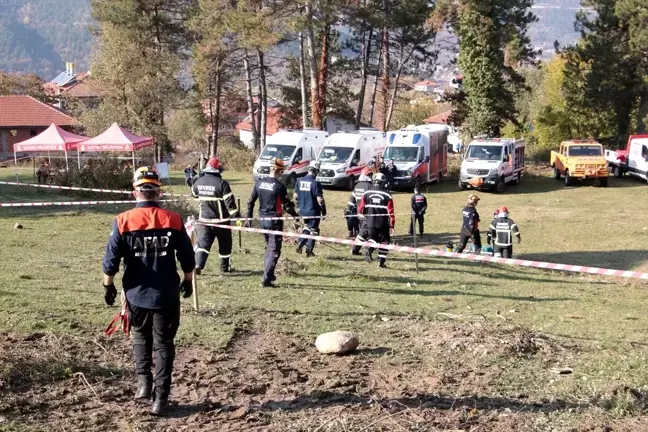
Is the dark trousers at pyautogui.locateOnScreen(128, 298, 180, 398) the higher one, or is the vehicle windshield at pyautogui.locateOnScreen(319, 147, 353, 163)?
the vehicle windshield at pyautogui.locateOnScreen(319, 147, 353, 163)

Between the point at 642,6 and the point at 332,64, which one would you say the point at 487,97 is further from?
the point at 332,64

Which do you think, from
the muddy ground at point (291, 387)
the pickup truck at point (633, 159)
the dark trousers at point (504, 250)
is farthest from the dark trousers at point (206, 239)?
the pickup truck at point (633, 159)

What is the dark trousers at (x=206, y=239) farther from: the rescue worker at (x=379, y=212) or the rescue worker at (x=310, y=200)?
the rescue worker at (x=379, y=212)

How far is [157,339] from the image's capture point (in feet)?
16.4

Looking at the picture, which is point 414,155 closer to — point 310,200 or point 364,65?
point 310,200

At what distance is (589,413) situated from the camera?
4.97 metres

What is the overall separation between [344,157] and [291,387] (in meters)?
25.0

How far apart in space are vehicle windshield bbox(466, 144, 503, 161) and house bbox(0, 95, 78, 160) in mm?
46988

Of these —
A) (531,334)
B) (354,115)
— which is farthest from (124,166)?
(354,115)

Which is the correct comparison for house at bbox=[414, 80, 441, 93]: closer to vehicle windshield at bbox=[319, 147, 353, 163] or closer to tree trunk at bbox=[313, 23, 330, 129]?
tree trunk at bbox=[313, 23, 330, 129]

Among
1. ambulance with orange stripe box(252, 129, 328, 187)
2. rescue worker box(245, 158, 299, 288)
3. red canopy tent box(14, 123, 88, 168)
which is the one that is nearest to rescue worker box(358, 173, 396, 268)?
rescue worker box(245, 158, 299, 288)

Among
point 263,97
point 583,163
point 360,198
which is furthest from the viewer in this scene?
point 263,97

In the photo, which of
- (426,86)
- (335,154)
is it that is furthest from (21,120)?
(426,86)

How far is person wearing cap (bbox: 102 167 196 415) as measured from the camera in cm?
493
